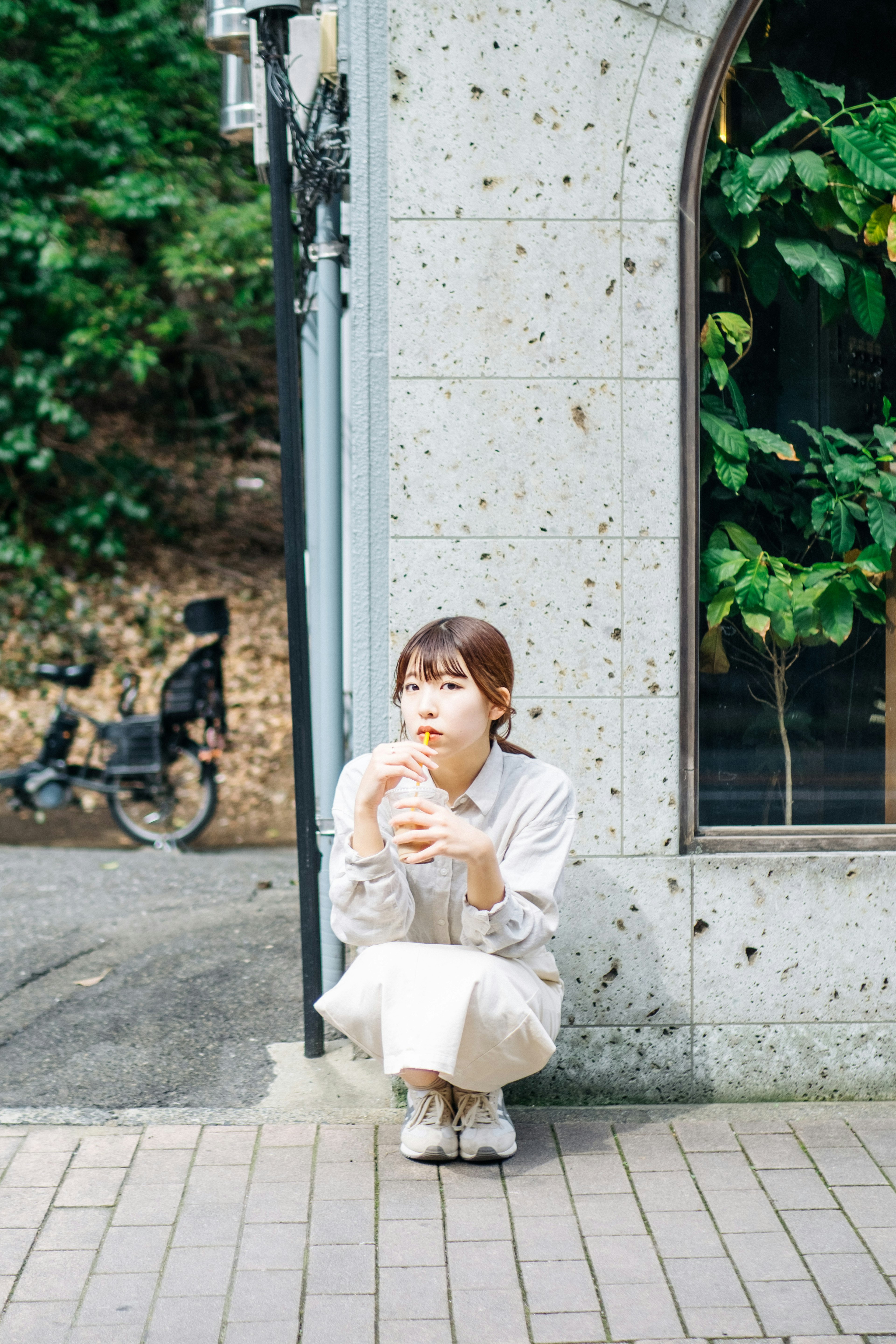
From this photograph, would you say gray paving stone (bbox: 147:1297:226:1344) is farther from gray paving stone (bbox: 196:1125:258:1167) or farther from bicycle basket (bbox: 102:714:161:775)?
bicycle basket (bbox: 102:714:161:775)

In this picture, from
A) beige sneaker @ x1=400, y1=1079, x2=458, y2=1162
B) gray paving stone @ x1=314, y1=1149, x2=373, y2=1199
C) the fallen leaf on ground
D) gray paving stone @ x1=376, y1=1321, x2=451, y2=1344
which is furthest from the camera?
the fallen leaf on ground

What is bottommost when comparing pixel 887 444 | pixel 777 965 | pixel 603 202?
pixel 777 965

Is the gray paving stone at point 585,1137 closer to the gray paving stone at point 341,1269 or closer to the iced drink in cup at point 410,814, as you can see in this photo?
the gray paving stone at point 341,1269

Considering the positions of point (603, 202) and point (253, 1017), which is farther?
point (253, 1017)

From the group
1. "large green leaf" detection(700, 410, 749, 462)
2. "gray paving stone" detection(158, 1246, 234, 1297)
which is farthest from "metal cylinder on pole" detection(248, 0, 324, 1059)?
"large green leaf" detection(700, 410, 749, 462)

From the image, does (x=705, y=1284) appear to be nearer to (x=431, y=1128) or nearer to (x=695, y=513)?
(x=431, y=1128)

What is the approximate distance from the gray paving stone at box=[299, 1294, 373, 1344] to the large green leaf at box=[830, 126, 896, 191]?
3293 mm

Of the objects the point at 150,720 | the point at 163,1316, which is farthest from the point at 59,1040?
the point at 150,720

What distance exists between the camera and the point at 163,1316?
2.76m

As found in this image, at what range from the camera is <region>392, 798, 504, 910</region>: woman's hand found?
3.00 metres

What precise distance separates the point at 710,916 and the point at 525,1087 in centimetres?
74

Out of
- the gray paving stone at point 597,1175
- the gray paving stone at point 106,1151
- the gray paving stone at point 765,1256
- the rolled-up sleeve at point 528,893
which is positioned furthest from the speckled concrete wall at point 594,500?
the gray paving stone at point 106,1151

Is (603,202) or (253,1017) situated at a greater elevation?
(603,202)

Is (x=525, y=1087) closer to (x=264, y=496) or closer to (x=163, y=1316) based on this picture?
(x=163, y=1316)
